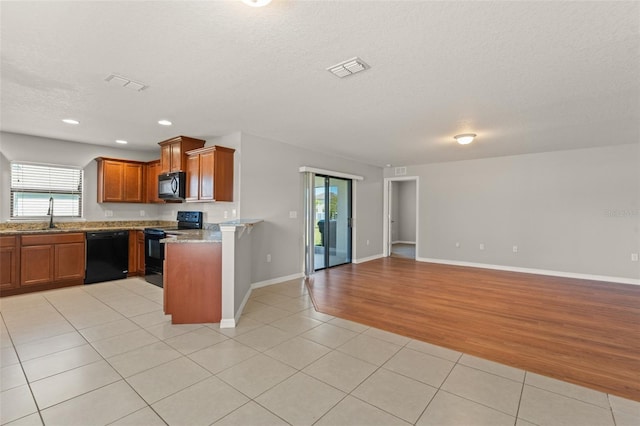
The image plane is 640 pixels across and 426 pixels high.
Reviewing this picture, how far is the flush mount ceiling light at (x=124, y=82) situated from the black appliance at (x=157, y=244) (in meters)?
2.33

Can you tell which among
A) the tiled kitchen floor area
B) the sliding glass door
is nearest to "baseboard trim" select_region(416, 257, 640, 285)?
the sliding glass door

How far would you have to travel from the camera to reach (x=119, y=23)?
1939mm

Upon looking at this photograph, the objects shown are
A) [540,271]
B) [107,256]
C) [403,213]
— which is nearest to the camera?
[107,256]

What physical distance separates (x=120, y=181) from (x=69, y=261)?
1678mm

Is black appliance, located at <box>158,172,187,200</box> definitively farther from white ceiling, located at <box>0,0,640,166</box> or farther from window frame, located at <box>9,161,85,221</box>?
window frame, located at <box>9,161,85,221</box>

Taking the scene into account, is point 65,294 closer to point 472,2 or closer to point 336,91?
point 336,91

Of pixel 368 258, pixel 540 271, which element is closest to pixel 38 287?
pixel 368 258

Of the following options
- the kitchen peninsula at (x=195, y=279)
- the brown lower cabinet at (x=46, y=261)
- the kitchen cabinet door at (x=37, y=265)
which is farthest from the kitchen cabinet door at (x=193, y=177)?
the kitchen cabinet door at (x=37, y=265)

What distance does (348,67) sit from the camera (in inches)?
98.0

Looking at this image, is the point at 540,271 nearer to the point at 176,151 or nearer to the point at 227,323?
the point at 227,323

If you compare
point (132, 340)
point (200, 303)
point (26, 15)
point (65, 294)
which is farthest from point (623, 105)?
point (65, 294)

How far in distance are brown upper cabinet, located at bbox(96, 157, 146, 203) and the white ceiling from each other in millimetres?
1243

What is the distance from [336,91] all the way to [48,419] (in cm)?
327

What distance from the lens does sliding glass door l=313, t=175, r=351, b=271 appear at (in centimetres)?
625
